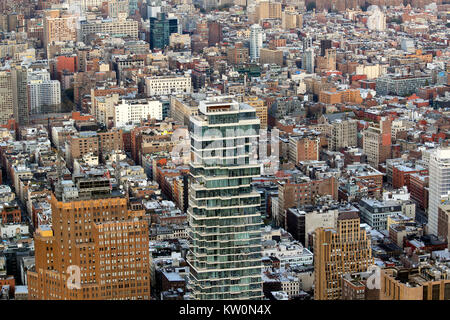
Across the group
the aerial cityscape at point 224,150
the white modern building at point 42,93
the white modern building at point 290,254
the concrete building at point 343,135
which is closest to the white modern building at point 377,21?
the aerial cityscape at point 224,150

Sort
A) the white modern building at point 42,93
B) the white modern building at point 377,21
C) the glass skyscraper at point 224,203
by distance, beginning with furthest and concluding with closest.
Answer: the white modern building at point 377,21
the white modern building at point 42,93
the glass skyscraper at point 224,203

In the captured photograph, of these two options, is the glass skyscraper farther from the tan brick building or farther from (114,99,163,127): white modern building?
(114,99,163,127): white modern building

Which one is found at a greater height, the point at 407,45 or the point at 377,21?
the point at 377,21

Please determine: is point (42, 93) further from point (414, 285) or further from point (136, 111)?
point (414, 285)

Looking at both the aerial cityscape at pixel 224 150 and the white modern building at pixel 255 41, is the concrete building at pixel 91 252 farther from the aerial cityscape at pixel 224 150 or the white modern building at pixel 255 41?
the white modern building at pixel 255 41

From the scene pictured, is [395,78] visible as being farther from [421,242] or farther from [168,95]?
[421,242]

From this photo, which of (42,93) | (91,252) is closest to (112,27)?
(42,93)
